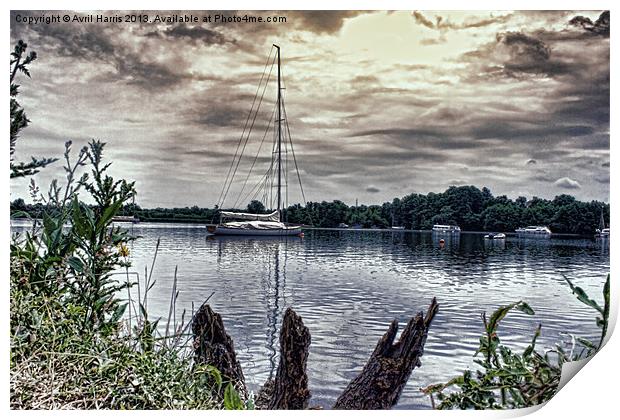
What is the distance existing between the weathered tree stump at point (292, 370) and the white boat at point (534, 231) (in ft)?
4.36

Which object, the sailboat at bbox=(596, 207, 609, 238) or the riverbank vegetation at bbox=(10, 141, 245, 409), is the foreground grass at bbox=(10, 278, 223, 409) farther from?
the sailboat at bbox=(596, 207, 609, 238)

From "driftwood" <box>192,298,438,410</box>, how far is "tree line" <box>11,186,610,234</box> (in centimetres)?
65

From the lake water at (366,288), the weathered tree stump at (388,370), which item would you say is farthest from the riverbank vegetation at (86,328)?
the weathered tree stump at (388,370)

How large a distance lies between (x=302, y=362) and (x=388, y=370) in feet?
1.40

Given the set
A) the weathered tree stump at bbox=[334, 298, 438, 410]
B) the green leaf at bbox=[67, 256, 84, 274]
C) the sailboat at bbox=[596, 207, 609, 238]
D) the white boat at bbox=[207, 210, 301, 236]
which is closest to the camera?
the green leaf at bbox=[67, 256, 84, 274]

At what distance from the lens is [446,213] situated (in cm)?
371

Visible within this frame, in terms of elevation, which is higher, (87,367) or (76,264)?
(76,264)

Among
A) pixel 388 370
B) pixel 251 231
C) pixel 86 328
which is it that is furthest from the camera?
pixel 251 231

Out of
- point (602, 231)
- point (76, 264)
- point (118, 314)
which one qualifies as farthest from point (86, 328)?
point (602, 231)

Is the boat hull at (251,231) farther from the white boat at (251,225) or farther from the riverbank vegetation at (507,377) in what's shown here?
the riverbank vegetation at (507,377)

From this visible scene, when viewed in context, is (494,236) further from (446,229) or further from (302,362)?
(302,362)

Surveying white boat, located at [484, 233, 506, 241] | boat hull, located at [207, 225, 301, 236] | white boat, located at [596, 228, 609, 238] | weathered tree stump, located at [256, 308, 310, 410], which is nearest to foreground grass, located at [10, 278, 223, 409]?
weathered tree stump, located at [256, 308, 310, 410]

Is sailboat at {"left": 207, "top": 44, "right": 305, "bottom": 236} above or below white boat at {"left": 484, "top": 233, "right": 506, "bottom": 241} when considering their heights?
above

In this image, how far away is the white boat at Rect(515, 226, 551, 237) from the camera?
143 inches
